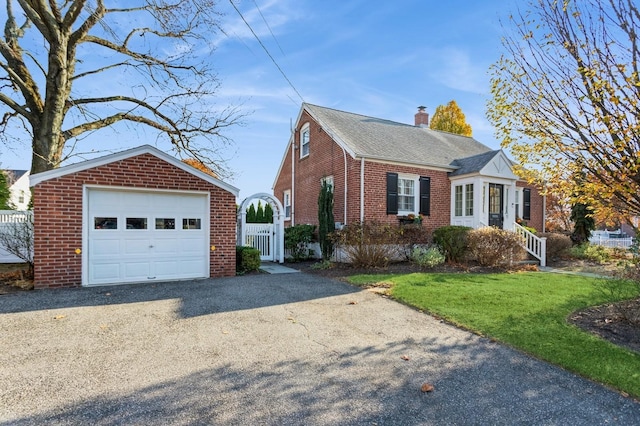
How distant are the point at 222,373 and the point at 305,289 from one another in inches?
169

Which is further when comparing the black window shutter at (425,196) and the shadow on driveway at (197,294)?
the black window shutter at (425,196)

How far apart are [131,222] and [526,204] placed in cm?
1697

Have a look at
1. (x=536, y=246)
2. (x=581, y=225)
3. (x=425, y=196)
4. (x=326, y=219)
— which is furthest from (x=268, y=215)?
(x=581, y=225)

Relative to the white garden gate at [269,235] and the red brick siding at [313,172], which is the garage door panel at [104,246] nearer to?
the white garden gate at [269,235]

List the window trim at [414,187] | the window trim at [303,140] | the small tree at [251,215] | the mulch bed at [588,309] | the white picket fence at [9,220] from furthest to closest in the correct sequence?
the small tree at [251,215] < the window trim at [303,140] < the window trim at [414,187] < the white picket fence at [9,220] < the mulch bed at [588,309]

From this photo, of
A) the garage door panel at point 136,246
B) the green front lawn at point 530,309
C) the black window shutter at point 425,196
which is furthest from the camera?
the black window shutter at point 425,196

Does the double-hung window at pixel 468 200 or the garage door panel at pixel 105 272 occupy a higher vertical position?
the double-hung window at pixel 468 200

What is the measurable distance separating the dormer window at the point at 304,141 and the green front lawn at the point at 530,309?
27.3ft

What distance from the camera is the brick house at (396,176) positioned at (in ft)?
40.0

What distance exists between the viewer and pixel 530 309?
5.94m

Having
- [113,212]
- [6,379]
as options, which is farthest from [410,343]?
[113,212]

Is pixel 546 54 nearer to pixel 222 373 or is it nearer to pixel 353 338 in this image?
pixel 353 338

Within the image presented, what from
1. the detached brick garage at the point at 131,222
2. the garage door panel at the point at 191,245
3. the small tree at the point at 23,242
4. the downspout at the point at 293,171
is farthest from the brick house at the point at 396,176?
the small tree at the point at 23,242

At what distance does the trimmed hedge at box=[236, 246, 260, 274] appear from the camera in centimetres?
1012
